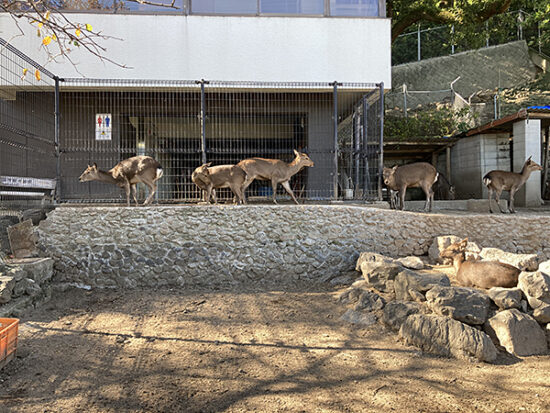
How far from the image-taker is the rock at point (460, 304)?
5395 millimetres

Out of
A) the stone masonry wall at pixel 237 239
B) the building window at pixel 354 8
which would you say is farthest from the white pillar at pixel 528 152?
the building window at pixel 354 8

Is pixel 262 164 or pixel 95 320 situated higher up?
pixel 262 164

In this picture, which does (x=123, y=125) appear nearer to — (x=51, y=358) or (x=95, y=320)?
(x=95, y=320)

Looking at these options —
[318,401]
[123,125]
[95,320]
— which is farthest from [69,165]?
[318,401]

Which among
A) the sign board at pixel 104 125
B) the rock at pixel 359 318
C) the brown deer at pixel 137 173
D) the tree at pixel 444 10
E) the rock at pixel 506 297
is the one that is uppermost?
the tree at pixel 444 10

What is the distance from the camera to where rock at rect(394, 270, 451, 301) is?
609cm

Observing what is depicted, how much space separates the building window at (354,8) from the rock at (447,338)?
27.7 feet

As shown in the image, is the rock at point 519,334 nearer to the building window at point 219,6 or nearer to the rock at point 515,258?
the rock at point 515,258

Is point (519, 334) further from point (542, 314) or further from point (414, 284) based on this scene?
point (414, 284)

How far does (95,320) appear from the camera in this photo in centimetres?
593

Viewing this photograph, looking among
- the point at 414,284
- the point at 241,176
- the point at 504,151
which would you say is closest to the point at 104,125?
the point at 241,176

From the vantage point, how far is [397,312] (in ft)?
18.7

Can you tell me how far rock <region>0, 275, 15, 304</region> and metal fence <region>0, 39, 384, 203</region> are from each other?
4883 mm

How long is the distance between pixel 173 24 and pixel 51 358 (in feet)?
28.4
